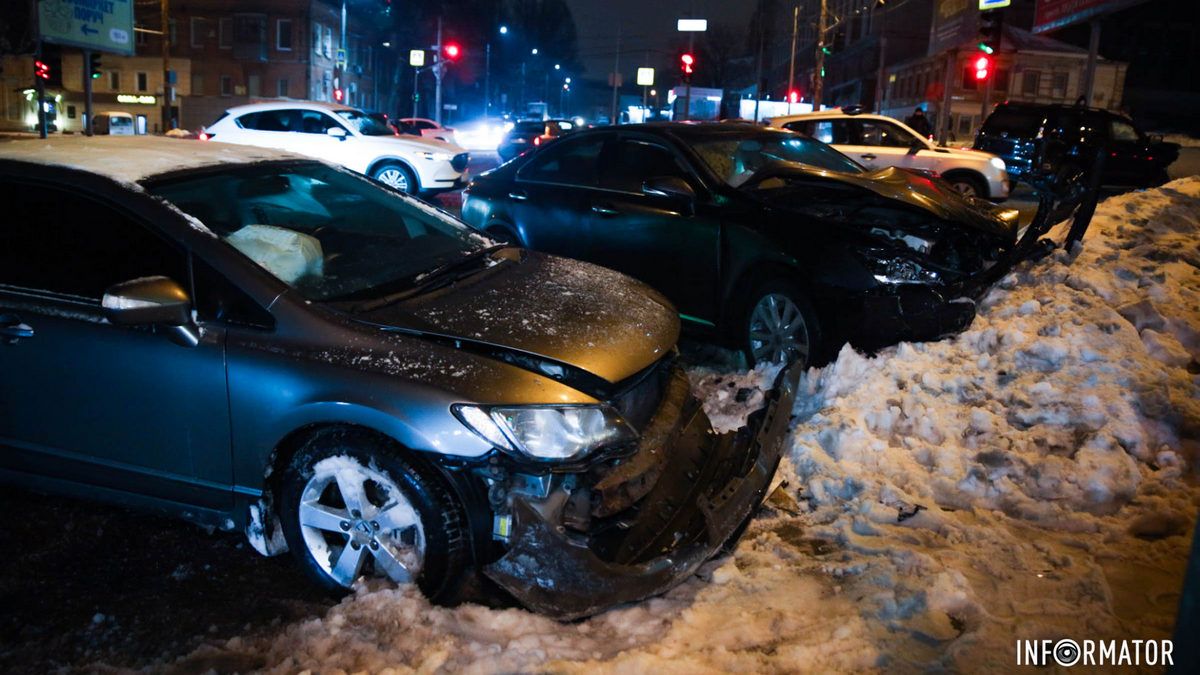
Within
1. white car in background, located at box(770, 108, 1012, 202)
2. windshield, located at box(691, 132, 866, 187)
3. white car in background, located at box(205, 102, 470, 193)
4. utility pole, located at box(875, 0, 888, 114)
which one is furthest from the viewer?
utility pole, located at box(875, 0, 888, 114)

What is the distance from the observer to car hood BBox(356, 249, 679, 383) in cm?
327

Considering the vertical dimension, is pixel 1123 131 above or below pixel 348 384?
above

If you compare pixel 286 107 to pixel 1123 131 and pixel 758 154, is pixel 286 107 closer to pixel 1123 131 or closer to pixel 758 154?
pixel 758 154

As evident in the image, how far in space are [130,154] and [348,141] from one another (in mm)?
12428

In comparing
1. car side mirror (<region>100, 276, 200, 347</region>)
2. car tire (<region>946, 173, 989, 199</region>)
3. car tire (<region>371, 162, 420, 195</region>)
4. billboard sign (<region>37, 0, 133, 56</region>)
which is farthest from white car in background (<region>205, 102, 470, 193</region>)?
billboard sign (<region>37, 0, 133, 56</region>)

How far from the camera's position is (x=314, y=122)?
16.4 meters

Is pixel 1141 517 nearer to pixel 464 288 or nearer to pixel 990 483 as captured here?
pixel 990 483

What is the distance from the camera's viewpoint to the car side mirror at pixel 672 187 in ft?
20.1

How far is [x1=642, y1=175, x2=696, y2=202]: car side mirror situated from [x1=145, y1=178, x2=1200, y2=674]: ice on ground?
4.37ft

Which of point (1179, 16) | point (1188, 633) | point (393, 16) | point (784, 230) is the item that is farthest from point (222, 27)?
point (1188, 633)

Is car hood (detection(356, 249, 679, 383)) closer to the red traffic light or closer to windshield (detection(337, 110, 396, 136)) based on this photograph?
windshield (detection(337, 110, 396, 136))

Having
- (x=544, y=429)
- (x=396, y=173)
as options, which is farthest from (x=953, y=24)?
(x=544, y=429)

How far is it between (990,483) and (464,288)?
7.95 ft

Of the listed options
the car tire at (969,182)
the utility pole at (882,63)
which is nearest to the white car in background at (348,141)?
the car tire at (969,182)
